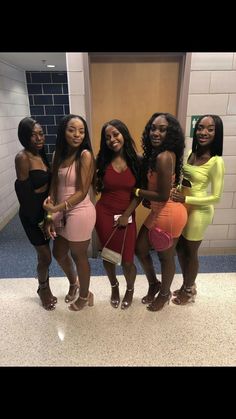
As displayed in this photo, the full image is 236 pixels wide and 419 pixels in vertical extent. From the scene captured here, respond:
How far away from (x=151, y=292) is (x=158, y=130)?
4.00ft

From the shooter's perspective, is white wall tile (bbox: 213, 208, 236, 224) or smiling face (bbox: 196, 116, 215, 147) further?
white wall tile (bbox: 213, 208, 236, 224)

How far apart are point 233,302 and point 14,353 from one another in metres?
1.63

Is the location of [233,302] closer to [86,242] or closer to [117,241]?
[117,241]

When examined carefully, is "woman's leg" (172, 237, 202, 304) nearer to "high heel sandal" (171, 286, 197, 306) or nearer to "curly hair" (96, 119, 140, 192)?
"high heel sandal" (171, 286, 197, 306)

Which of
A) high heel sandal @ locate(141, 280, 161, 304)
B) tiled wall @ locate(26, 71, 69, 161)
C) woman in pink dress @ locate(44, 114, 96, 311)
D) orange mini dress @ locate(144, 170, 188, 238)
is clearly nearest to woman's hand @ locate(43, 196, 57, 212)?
woman in pink dress @ locate(44, 114, 96, 311)

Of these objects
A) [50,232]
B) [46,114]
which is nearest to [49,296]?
[50,232]

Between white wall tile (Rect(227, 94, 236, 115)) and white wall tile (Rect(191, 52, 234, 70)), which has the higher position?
white wall tile (Rect(191, 52, 234, 70))

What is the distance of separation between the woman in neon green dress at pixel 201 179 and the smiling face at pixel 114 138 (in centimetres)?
45

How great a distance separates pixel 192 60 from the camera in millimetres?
2281

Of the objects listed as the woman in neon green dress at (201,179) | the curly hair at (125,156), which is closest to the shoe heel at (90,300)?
the woman in neon green dress at (201,179)

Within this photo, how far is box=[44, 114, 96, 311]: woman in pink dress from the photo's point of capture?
160 centimetres

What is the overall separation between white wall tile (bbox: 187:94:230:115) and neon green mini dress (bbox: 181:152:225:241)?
2.91 ft

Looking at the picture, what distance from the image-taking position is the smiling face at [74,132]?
157cm

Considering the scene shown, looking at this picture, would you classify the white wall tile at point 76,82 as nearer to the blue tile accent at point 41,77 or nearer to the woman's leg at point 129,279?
the woman's leg at point 129,279
